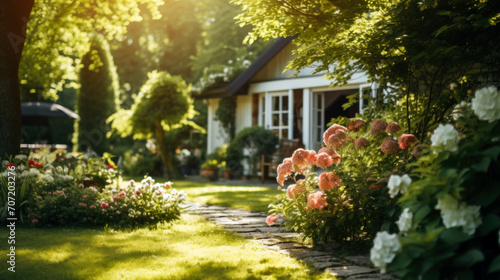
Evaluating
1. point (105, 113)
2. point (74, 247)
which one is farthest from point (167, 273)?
point (105, 113)

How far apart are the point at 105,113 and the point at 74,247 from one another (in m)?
16.7

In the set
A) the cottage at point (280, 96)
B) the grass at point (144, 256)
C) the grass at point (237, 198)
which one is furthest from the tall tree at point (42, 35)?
the cottage at point (280, 96)

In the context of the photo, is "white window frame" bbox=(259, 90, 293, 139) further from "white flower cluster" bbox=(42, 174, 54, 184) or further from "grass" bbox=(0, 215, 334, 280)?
"grass" bbox=(0, 215, 334, 280)

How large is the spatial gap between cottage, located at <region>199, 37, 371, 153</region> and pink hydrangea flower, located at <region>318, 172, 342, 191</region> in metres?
7.73

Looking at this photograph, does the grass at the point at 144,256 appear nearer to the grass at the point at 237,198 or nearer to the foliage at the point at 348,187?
the foliage at the point at 348,187

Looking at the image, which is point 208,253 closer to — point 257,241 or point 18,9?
point 257,241

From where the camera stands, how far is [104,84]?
67.7 ft

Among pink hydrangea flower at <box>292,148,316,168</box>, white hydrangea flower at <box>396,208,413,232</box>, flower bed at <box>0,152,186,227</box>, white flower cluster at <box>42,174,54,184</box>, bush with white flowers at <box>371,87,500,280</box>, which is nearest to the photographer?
bush with white flowers at <box>371,87,500,280</box>

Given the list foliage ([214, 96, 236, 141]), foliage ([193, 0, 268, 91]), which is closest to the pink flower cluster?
foliage ([214, 96, 236, 141])

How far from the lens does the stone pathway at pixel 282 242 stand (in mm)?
3713

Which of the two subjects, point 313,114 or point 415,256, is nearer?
point 415,256

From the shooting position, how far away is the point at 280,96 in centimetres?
1398

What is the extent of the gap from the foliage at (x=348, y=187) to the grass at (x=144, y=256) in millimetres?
550

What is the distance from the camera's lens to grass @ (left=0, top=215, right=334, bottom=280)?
358 centimetres
